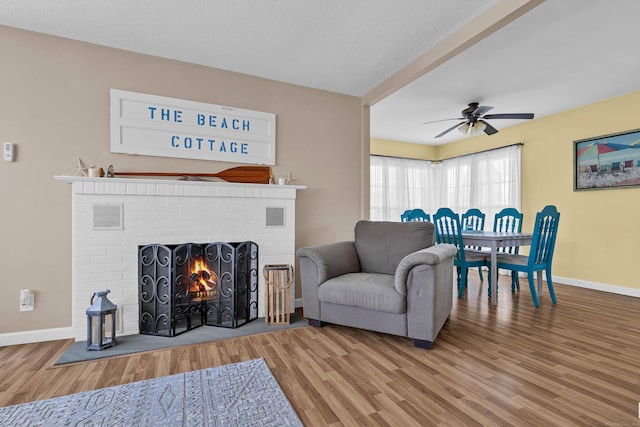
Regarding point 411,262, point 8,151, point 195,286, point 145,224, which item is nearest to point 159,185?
point 145,224

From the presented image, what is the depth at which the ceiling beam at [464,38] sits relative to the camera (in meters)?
2.10

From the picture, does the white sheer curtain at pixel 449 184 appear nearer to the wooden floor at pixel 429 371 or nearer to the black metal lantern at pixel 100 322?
the wooden floor at pixel 429 371

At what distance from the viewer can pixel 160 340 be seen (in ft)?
8.11

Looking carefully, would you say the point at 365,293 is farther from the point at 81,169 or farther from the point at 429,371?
the point at 81,169

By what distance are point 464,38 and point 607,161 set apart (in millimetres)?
3165

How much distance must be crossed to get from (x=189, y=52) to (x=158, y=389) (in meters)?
2.65

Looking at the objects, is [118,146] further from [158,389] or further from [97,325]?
[158,389]

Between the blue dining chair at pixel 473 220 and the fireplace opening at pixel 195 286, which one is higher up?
the blue dining chair at pixel 473 220

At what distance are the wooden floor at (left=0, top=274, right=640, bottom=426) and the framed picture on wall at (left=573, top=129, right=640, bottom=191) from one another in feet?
6.72

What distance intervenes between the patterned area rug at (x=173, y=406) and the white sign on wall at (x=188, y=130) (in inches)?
75.3

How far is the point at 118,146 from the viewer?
108 inches

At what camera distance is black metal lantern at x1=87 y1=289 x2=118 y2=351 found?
2264mm

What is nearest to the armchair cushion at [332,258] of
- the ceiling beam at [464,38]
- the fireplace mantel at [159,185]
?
the fireplace mantel at [159,185]

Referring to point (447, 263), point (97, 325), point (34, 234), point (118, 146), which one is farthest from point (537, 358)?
point (34, 234)
